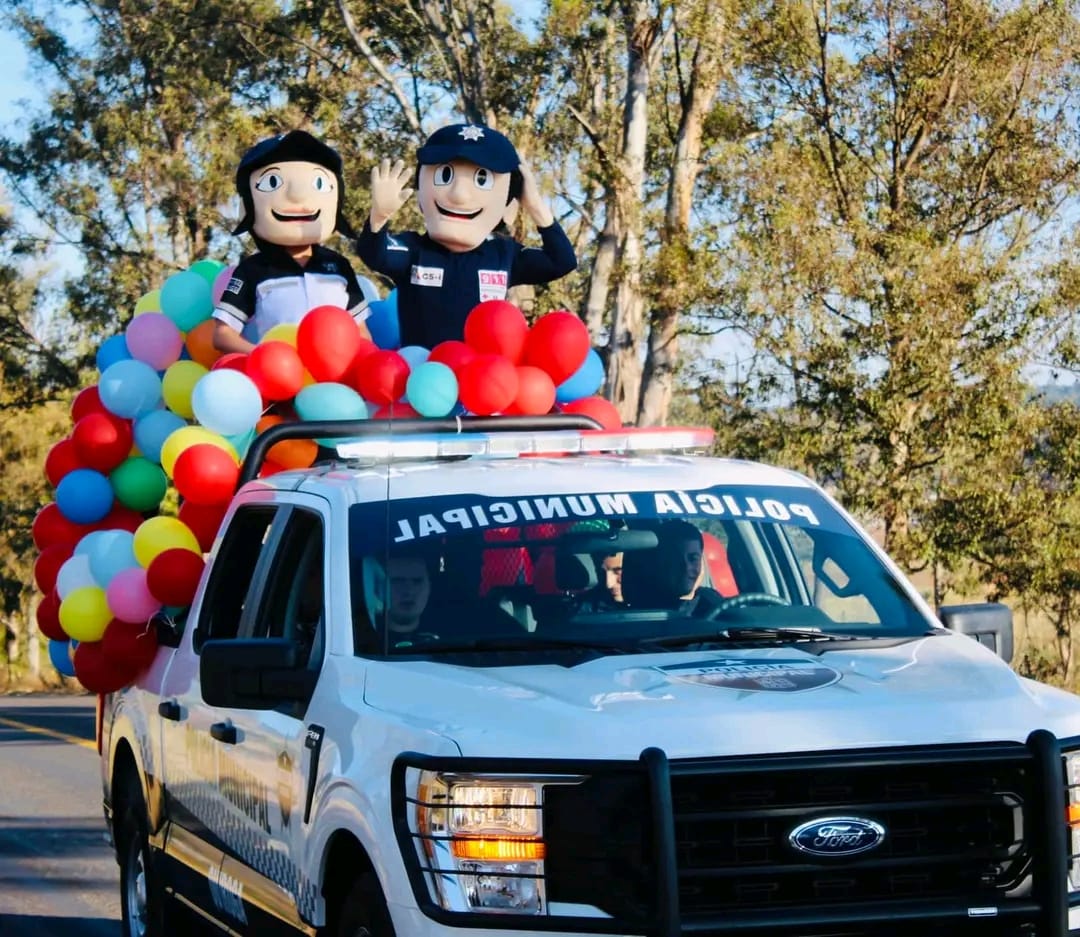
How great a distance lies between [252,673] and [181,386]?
11.4ft

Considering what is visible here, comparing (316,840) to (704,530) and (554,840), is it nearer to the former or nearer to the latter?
(554,840)

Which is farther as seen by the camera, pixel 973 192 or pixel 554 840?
pixel 973 192

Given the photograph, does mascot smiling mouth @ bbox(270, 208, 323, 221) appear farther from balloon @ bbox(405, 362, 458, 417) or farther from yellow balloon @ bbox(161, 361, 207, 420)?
balloon @ bbox(405, 362, 458, 417)

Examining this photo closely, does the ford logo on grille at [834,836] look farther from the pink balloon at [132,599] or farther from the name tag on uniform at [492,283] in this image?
the name tag on uniform at [492,283]

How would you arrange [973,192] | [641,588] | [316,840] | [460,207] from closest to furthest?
[316,840]
[641,588]
[460,207]
[973,192]

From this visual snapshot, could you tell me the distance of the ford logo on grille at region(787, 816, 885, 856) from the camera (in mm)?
4145

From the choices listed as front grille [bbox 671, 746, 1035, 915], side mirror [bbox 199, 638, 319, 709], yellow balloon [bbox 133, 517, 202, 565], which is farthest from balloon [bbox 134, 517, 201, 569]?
front grille [bbox 671, 746, 1035, 915]

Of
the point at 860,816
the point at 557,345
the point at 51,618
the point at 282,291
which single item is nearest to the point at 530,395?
the point at 557,345

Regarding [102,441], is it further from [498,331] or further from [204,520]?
[498,331]

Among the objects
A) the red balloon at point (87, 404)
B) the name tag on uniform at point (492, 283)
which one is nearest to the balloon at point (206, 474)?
the red balloon at point (87, 404)

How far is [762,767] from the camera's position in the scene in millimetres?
4066

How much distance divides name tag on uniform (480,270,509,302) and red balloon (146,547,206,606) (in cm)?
298

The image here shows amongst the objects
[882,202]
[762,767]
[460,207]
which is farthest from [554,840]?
[882,202]

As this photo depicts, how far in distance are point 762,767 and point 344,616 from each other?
4.78ft
